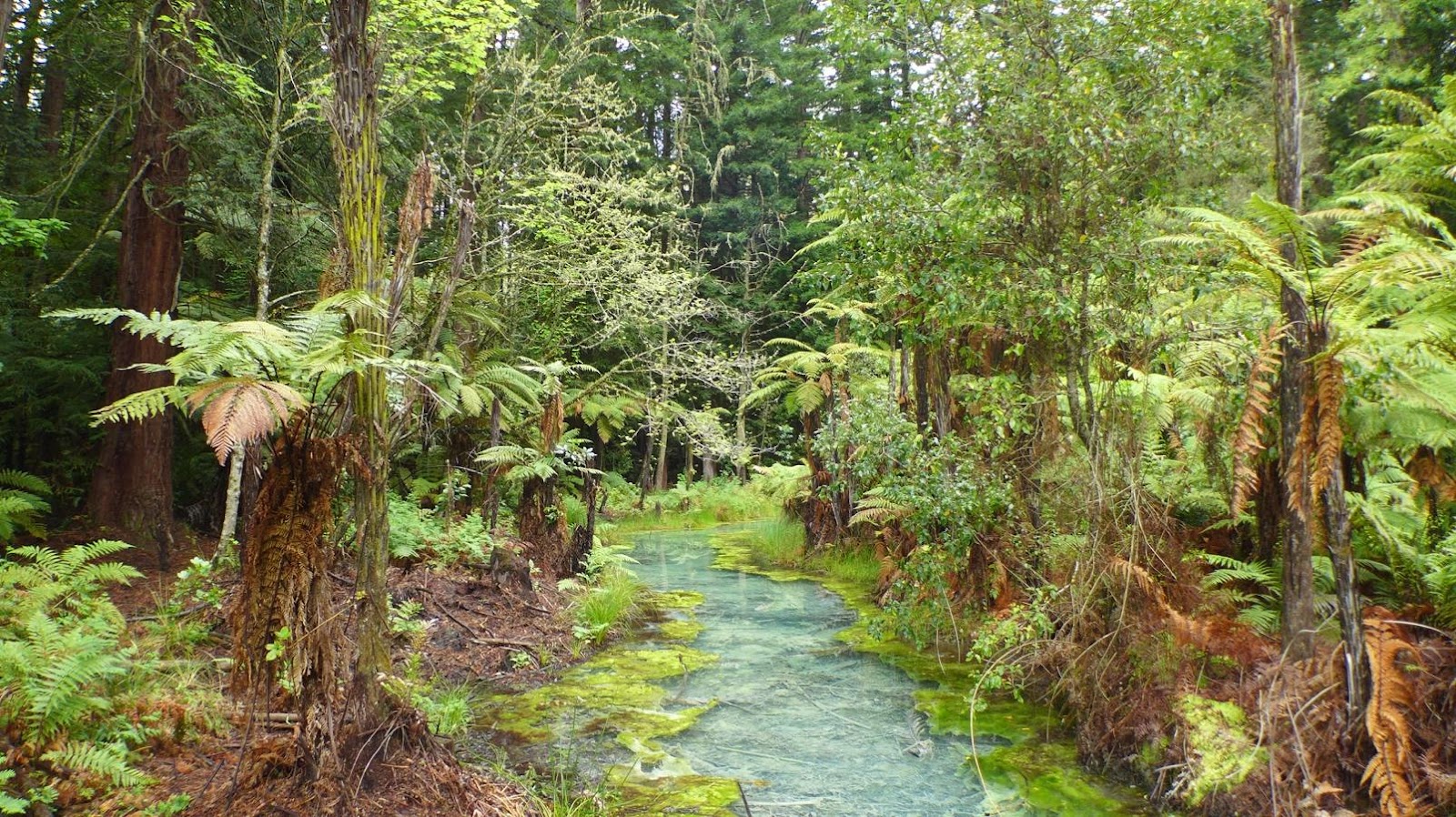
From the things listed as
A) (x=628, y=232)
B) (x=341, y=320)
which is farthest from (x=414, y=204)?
(x=628, y=232)

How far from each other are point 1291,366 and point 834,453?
4514mm

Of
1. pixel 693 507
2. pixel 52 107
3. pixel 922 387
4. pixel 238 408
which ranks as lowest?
pixel 693 507

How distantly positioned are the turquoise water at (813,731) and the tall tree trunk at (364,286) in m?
1.92

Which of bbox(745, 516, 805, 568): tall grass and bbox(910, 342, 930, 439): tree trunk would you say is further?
bbox(745, 516, 805, 568): tall grass

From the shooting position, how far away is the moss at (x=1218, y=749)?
3379mm

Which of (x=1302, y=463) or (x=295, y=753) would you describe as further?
(x=1302, y=463)

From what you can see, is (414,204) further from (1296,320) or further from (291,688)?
(1296,320)

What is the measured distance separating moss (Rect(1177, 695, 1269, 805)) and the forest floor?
9.06 ft

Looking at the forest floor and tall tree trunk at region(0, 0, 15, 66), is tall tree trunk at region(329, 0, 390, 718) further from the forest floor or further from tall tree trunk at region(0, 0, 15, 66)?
tall tree trunk at region(0, 0, 15, 66)

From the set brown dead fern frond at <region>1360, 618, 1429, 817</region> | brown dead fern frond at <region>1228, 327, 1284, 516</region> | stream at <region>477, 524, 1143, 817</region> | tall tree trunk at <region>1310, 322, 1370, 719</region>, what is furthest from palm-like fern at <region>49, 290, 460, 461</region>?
brown dead fern frond at <region>1360, 618, 1429, 817</region>

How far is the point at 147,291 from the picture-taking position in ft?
23.4

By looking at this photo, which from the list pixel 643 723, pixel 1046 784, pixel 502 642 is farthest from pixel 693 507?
pixel 1046 784

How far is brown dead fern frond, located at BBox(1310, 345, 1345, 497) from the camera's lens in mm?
3156

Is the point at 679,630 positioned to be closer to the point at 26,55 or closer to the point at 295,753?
the point at 295,753
